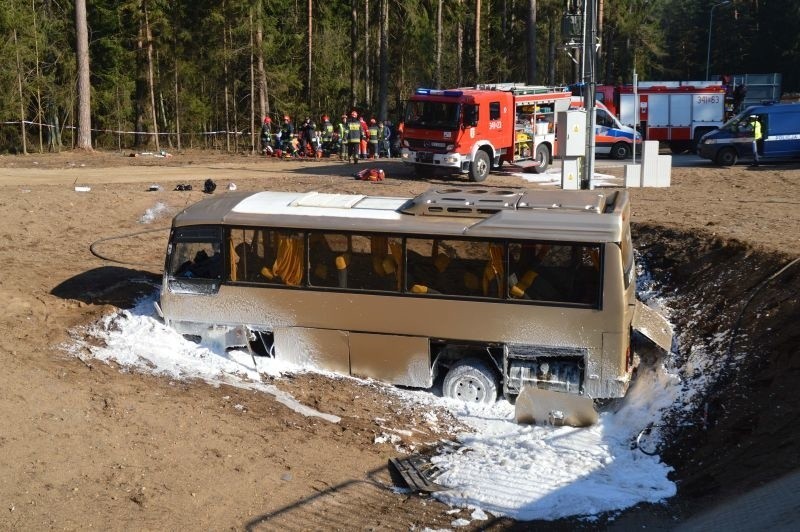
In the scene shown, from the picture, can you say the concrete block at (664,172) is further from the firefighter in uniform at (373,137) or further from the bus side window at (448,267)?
the bus side window at (448,267)

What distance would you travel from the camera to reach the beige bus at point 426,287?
11.1 metres

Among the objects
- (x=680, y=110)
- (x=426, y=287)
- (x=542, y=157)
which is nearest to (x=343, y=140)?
(x=542, y=157)

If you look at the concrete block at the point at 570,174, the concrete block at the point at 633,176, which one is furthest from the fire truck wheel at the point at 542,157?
the concrete block at the point at 570,174

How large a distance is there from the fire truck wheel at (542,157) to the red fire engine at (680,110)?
34.3 feet

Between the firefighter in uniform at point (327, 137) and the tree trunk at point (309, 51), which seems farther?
the tree trunk at point (309, 51)

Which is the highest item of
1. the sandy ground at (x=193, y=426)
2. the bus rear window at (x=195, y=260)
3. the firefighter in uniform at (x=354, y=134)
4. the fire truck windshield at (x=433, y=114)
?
the fire truck windshield at (x=433, y=114)

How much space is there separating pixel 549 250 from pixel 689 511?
3566 millimetres

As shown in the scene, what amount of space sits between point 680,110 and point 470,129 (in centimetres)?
1614

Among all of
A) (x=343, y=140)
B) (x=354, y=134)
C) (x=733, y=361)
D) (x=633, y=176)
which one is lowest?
(x=733, y=361)

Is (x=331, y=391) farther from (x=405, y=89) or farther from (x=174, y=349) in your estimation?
(x=405, y=89)

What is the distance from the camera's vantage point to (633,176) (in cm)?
2586

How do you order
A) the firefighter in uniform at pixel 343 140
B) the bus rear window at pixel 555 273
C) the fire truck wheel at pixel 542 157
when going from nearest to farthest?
1. the bus rear window at pixel 555 273
2. the fire truck wheel at pixel 542 157
3. the firefighter in uniform at pixel 343 140

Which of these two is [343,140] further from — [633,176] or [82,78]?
[633,176]

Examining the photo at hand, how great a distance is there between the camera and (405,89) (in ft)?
196
